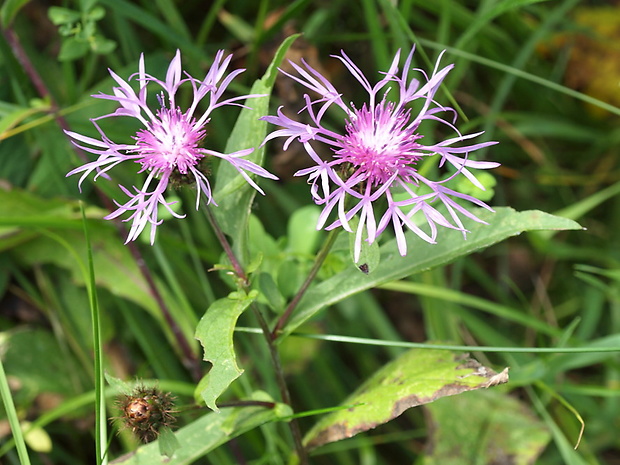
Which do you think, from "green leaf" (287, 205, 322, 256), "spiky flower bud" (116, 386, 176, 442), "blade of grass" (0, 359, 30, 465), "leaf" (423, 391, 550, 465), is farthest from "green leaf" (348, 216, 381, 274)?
"leaf" (423, 391, 550, 465)

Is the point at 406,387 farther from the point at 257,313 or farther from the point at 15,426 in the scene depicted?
the point at 15,426

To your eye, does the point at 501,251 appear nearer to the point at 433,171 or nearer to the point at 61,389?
the point at 433,171

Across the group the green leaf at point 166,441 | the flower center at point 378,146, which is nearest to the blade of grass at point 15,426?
the green leaf at point 166,441

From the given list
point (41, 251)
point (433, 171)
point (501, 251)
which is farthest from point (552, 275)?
point (41, 251)

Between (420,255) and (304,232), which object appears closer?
(420,255)

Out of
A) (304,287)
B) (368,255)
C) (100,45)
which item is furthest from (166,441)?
(100,45)

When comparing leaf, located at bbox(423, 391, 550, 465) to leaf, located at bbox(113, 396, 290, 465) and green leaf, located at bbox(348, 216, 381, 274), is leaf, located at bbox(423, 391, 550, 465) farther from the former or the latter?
green leaf, located at bbox(348, 216, 381, 274)

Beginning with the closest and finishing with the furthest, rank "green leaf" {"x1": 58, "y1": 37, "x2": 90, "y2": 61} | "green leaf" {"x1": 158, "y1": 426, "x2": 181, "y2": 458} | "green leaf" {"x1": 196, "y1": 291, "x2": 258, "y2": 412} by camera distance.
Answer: "green leaf" {"x1": 196, "y1": 291, "x2": 258, "y2": 412} < "green leaf" {"x1": 158, "y1": 426, "x2": 181, "y2": 458} < "green leaf" {"x1": 58, "y1": 37, "x2": 90, "y2": 61}
